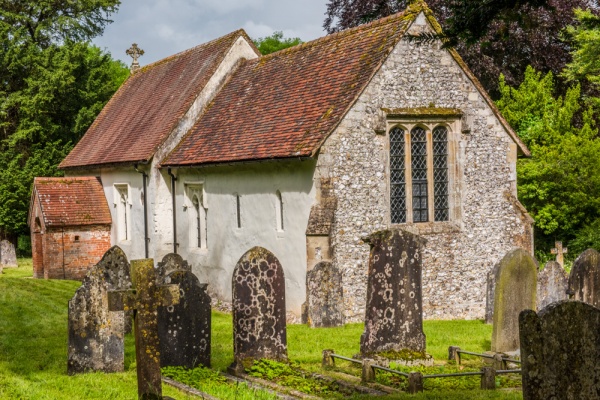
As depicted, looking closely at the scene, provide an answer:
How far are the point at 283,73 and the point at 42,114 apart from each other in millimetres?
20023

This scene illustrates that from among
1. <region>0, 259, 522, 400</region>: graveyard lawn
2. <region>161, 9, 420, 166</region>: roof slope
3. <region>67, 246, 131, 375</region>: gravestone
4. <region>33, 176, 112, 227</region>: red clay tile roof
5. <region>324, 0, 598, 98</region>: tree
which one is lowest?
<region>0, 259, 522, 400</region>: graveyard lawn

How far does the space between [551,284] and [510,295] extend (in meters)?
4.46

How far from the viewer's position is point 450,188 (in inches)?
795

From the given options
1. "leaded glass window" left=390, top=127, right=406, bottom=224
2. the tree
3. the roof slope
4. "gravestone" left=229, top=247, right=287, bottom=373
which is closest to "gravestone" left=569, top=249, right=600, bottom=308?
"leaded glass window" left=390, top=127, right=406, bottom=224

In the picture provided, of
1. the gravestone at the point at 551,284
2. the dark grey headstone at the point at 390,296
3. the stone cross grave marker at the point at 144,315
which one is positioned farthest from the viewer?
the gravestone at the point at 551,284

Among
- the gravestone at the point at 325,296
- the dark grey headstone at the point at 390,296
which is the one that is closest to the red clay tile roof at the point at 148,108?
the gravestone at the point at 325,296

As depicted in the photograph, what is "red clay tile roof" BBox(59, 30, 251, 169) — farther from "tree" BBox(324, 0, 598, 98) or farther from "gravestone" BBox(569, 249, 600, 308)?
Answer: "gravestone" BBox(569, 249, 600, 308)

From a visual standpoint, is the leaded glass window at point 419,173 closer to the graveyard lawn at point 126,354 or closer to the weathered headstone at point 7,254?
the graveyard lawn at point 126,354

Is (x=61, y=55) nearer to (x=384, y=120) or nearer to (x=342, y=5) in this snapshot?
(x=342, y=5)

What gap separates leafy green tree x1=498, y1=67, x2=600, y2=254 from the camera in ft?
93.6

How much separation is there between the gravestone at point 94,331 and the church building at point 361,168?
6.87 m

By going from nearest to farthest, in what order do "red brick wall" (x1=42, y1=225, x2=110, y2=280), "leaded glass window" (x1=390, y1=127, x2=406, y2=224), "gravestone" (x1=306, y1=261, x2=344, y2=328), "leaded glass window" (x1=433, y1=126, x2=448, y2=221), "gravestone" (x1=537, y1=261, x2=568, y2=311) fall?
1. "gravestone" (x1=537, y1=261, x2=568, y2=311)
2. "gravestone" (x1=306, y1=261, x2=344, y2=328)
3. "leaded glass window" (x1=390, y1=127, x2=406, y2=224)
4. "leaded glass window" (x1=433, y1=126, x2=448, y2=221)
5. "red brick wall" (x1=42, y1=225, x2=110, y2=280)

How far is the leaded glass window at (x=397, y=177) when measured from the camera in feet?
64.3

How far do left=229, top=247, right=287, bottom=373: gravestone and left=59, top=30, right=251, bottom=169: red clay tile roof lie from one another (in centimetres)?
1310
